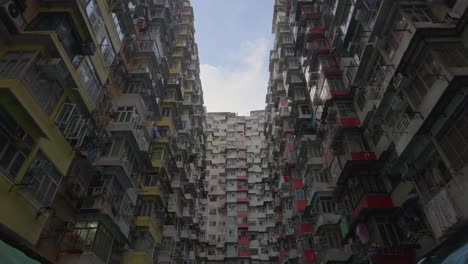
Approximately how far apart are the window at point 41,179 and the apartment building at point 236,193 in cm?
3993

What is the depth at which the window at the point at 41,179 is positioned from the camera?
11440 mm

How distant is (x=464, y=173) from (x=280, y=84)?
38.1 m

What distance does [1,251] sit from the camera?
8.23 meters

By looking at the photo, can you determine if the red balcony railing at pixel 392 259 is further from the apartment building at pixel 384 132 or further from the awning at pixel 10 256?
the awning at pixel 10 256

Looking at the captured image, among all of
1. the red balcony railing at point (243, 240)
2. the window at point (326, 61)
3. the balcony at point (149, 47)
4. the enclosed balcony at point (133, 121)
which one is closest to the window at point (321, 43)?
the window at point (326, 61)

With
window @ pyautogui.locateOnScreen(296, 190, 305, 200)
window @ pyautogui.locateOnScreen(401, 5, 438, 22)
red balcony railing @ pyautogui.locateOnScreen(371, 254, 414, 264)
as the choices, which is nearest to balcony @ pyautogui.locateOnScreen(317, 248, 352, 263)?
red balcony railing @ pyautogui.locateOnScreen(371, 254, 414, 264)

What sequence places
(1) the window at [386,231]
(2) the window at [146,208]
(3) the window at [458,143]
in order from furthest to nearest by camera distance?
(2) the window at [146,208] < (1) the window at [386,231] < (3) the window at [458,143]

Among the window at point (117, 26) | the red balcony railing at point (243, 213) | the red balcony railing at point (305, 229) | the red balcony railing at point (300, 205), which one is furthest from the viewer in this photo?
the red balcony railing at point (243, 213)

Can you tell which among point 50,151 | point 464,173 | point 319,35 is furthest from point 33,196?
point 319,35

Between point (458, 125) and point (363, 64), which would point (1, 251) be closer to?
point (458, 125)

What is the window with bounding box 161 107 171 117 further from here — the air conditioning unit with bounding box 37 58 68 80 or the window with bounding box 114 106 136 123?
the air conditioning unit with bounding box 37 58 68 80

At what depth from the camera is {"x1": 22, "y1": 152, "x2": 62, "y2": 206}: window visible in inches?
450

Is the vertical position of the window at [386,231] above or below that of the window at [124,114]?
below

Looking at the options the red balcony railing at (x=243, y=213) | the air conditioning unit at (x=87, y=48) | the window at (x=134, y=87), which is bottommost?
the air conditioning unit at (x=87, y=48)
